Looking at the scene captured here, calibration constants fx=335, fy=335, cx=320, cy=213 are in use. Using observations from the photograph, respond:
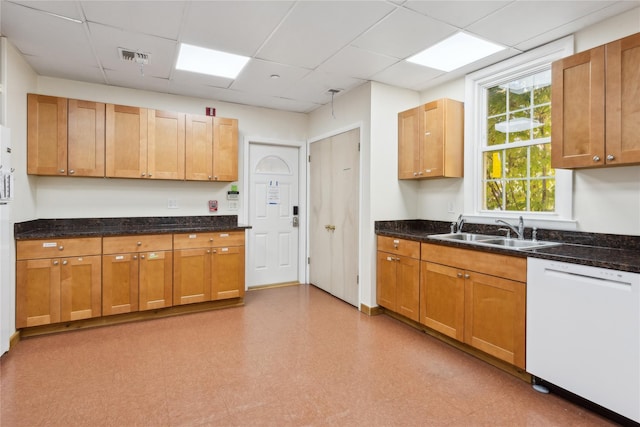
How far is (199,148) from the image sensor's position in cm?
401

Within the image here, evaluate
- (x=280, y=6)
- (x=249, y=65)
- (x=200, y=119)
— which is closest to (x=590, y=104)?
(x=280, y=6)

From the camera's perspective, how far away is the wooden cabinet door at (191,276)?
11.9ft

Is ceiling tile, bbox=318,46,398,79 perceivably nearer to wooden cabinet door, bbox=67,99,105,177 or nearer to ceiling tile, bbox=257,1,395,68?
ceiling tile, bbox=257,1,395,68

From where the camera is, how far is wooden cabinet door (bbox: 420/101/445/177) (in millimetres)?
3381

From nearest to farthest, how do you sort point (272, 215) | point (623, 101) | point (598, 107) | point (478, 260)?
point (623, 101) < point (598, 107) < point (478, 260) < point (272, 215)

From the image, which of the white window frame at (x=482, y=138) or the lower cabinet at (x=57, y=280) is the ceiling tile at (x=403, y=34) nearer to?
the white window frame at (x=482, y=138)

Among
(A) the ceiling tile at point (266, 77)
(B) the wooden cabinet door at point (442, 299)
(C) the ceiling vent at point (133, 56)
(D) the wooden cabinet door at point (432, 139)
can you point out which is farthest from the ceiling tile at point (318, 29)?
(B) the wooden cabinet door at point (442, 299)

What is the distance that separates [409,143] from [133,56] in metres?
2.85

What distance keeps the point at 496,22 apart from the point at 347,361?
2.81m

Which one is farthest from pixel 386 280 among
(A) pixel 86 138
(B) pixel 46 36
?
(B) pixel 46 36

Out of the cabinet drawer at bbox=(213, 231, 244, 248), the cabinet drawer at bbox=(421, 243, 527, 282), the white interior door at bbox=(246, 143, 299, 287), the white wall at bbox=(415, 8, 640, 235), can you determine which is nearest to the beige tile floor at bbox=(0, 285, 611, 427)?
the cabinet drawer at bbox=(421, 243, 527, 282)

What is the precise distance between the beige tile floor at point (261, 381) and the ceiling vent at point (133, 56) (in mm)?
2575

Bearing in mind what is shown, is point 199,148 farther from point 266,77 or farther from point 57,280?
A: point 57,280

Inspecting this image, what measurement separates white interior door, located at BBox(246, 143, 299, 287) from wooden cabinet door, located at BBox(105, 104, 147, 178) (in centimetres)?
142
